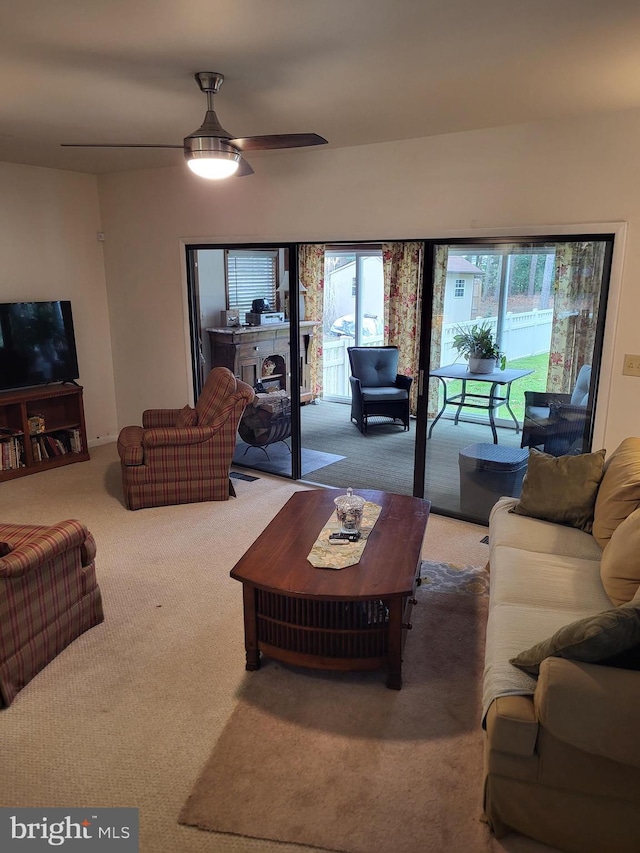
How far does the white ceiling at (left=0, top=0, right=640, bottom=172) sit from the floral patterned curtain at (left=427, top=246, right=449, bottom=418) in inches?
30.6

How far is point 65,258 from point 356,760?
16.7ft

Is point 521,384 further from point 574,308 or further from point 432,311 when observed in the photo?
point 432,311

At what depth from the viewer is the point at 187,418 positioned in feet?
16.6

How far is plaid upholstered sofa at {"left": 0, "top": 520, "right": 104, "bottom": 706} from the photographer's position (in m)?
2.58

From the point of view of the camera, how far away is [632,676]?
1849 millimetres

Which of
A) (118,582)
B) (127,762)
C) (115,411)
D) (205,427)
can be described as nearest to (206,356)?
(115,411)

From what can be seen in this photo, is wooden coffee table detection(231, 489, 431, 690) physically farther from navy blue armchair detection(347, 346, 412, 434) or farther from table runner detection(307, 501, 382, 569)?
navy blue armchair detection(347, 346, 412, 434)

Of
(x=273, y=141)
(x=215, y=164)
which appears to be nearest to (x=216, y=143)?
(x=215, y=164)

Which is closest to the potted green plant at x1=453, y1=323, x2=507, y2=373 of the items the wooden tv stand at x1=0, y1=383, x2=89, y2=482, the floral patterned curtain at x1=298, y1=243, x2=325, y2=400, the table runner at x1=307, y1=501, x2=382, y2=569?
the table runner at x1=307, y1=501, x2=382, y2=569

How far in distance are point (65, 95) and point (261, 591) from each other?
2.65 meters

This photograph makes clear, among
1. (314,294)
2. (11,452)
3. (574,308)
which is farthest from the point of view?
(314,294)

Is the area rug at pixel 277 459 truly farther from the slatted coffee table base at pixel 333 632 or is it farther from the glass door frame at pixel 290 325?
the slatted coffee table base at pixel 333 632

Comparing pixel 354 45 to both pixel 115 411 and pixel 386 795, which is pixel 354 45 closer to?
pixel 386 795

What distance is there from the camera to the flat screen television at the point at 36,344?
17.1 feet
